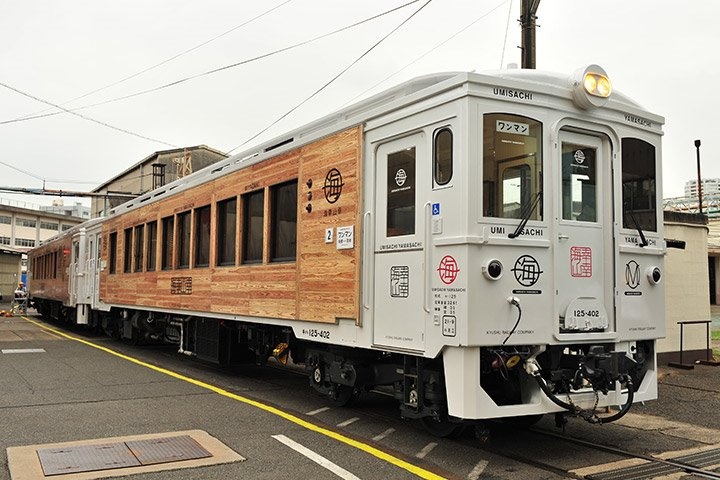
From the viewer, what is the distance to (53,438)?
6.40 meters

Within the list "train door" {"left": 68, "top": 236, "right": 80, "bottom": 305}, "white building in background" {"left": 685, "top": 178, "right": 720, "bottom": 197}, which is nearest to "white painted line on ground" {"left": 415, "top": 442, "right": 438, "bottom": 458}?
"train door" {"left": 68, "top": 236, "right": 80, "bottom": 305}

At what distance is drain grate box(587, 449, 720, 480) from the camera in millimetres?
5301

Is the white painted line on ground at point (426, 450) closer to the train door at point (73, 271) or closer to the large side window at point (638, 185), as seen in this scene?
the large side window at point (638, 185)

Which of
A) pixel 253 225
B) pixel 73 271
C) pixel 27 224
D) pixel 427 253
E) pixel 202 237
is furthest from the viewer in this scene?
pixel 27 224

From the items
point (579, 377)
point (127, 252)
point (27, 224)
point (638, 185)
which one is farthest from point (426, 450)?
point (27, 224)

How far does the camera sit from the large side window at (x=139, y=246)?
45.6ft

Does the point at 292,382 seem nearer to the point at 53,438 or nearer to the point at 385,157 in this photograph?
the point at 53,438

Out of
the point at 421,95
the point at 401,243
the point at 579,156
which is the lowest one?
the point at 401,243

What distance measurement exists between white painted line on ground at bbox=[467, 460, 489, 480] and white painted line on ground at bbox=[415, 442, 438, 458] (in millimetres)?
525

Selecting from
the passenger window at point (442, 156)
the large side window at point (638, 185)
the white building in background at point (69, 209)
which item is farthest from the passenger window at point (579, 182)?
the white building in background at point (69, 209)

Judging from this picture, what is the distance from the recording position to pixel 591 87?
19.9ft

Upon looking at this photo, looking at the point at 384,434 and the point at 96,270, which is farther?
the point at 96,270

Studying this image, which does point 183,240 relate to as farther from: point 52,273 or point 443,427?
point 52,273

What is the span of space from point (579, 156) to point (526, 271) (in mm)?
1431
